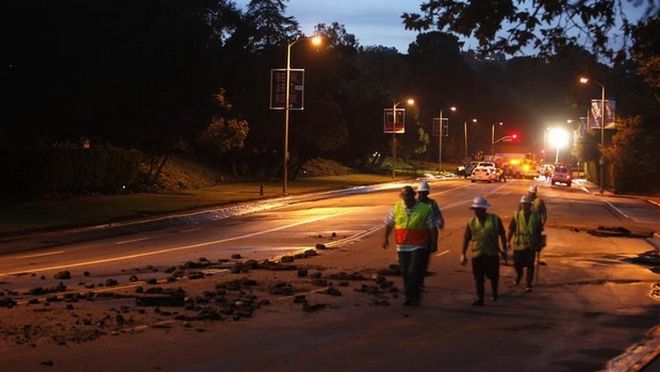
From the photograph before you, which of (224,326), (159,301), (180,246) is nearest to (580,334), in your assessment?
(224,326)

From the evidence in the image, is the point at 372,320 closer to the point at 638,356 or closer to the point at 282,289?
the point at 282,289

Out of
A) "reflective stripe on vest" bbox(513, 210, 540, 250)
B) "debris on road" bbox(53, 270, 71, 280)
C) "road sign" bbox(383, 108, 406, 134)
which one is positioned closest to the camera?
"reflective stripe on vest" bbox(513, 210, 540, 250)

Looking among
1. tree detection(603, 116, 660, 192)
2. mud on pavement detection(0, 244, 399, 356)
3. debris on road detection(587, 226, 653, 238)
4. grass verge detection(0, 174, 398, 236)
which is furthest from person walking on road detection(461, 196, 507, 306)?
tree detection(603, 116, 660, 192)

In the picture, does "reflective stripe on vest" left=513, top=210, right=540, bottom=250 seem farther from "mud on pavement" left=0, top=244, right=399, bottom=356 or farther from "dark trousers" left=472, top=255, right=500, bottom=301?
"mud on pavement" left=0, top=244, right=399, bottom=356

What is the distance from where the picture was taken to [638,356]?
10.2 metres

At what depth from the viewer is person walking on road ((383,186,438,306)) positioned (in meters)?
12.8

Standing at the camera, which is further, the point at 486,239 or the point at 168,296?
the point at 486,239

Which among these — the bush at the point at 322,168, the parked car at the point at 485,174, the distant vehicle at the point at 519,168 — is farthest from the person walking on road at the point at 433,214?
the distant vehicle at the point at 519,168

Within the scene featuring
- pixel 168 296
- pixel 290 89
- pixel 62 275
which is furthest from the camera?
pixel 290 89

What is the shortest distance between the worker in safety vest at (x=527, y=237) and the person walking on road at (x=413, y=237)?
2819 mm

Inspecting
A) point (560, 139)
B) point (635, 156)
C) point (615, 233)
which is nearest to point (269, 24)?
point (635, 156)

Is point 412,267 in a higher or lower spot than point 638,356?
higher

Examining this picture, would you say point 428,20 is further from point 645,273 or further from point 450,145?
point 450,145

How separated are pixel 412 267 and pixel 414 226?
56cm
